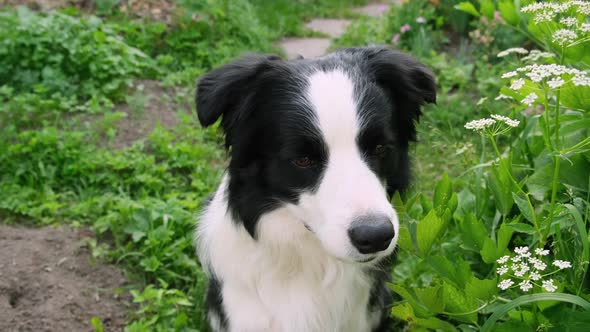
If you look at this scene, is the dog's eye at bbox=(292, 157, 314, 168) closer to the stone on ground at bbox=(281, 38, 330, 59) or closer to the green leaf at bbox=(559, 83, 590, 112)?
the green leaf at bbox=(559, 83, 590, 112)

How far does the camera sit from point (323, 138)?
6.67 feet

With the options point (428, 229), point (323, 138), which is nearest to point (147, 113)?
point (323, 138)

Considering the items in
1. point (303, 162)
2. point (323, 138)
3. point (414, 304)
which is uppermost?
point (323, 138)

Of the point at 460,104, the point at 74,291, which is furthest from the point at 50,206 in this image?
the point at 460,104

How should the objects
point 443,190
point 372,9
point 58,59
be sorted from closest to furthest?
point 443,190, point 58,59, point 372,9

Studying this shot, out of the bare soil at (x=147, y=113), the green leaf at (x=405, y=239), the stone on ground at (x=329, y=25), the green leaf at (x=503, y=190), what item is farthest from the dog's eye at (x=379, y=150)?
the stone on ground at (x=329, y=25)

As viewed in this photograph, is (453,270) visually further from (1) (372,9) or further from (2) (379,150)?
(1) (372,9)

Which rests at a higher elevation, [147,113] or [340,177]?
[340,177]

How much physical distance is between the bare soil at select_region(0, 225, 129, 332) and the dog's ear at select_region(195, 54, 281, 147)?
131 centimetres

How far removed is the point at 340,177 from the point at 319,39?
17.6 ft

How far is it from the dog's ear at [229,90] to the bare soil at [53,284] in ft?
4.30

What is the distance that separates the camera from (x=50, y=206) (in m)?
3.52

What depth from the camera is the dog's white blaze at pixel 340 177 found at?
1.93 metres

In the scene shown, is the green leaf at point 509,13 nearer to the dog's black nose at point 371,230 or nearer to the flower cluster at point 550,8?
the flower cluster at point 550,8
